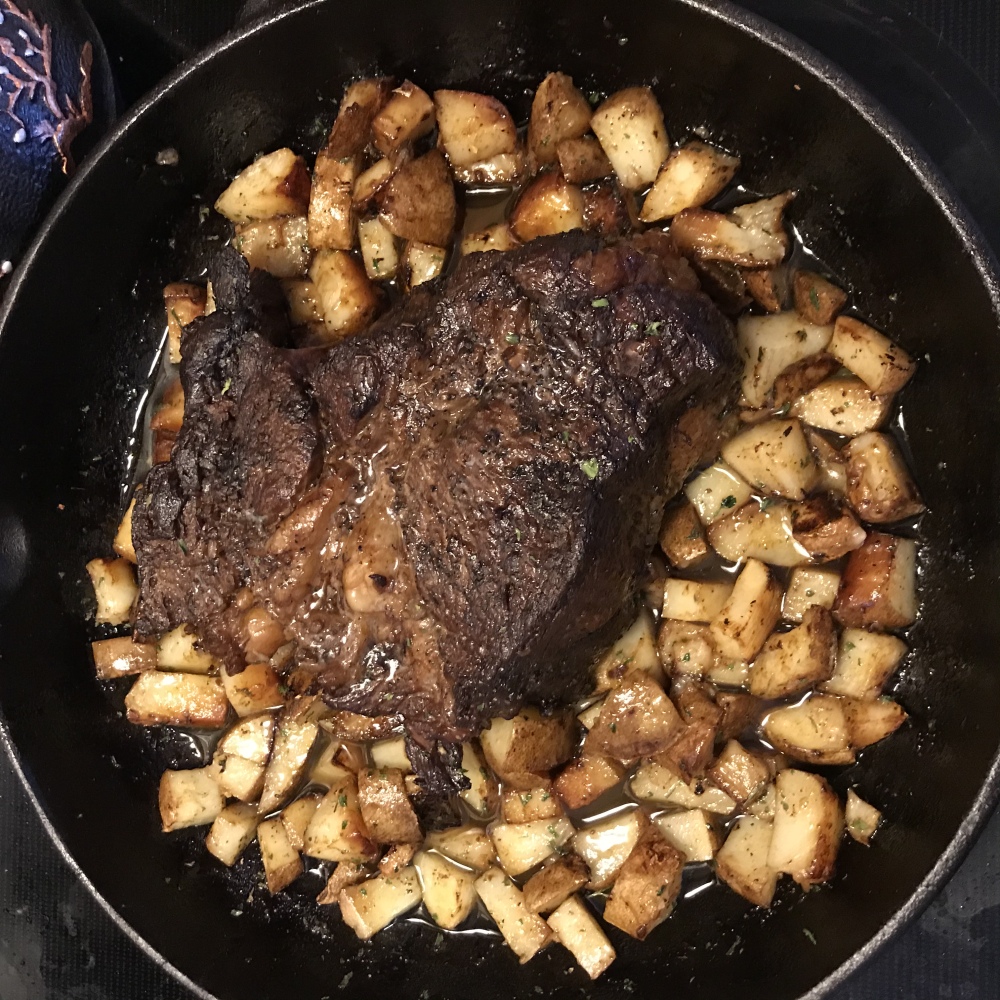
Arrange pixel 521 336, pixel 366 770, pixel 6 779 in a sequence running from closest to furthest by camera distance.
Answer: pixel 521 336 < pixel 366 770 < pixel 6 779

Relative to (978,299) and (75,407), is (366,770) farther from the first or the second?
(978,299)

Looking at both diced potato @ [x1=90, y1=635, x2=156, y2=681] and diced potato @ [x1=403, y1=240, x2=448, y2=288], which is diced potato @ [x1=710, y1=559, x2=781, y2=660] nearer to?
diced potato @ [x1=403, y1=240, x2=448, y2=288]

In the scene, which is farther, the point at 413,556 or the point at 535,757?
the point at 535,757

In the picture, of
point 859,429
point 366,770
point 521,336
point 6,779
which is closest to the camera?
point 521,336

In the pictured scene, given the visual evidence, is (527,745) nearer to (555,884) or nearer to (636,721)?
(636,721)

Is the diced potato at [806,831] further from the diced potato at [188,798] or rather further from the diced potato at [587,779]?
the diced potato at [188,798]

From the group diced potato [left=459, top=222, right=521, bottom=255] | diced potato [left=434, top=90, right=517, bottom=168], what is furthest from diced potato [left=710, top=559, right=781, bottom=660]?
diced potato [left=434, top=90, right=517, bottom=168]

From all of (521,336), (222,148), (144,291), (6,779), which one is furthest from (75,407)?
(521,336)

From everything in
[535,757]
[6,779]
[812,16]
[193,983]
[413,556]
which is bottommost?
[193,983]
